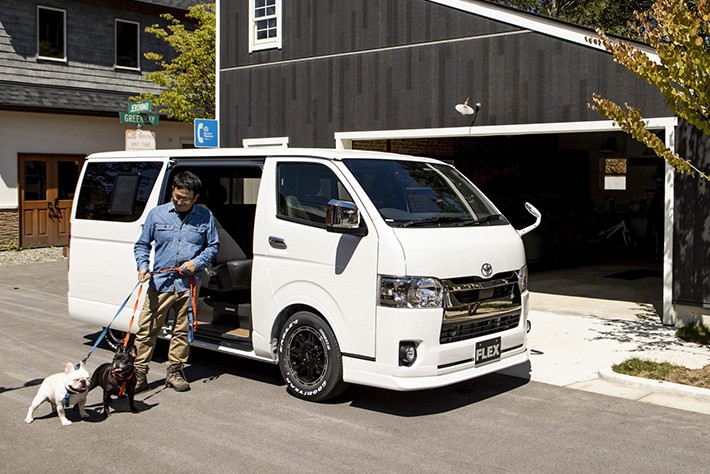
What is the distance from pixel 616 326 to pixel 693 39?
4533 mm

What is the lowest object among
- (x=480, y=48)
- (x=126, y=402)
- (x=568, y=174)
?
(x=126, y=402)

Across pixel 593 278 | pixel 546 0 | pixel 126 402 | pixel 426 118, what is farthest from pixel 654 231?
pixel 546 0

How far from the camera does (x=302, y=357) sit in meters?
7.30

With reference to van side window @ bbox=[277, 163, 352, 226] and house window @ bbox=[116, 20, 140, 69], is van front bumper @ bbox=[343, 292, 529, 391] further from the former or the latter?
house window @ bbox=[116, 20, 140, 69]

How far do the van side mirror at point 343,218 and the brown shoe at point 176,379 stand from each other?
6.97ft

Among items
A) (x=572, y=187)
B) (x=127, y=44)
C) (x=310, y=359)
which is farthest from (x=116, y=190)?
(x=127, y=44)

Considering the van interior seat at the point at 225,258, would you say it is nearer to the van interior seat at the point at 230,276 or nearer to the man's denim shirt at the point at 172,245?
the van interior seat at the point at 230,276

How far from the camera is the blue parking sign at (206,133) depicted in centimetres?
1627

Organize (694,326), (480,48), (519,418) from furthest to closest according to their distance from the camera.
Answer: (480,48), (694,326), (519,418)

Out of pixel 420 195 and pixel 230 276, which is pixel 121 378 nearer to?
pixel 230 276

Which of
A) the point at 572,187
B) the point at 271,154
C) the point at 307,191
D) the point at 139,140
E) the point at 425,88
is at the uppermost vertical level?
the point at 425,88

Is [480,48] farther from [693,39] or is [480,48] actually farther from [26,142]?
[26,142]

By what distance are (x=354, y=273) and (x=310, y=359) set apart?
0.93 meters

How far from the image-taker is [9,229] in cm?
2159
